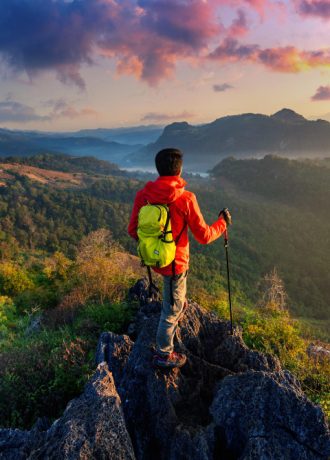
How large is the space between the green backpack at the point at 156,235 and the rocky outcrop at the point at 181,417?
1.32 m

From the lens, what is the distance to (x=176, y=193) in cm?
379

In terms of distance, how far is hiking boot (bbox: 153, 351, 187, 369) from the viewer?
4086mm

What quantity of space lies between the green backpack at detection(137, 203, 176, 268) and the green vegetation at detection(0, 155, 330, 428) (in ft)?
7.51

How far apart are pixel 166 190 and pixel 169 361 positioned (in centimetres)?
205

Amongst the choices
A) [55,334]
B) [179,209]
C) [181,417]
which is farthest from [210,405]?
[55,334]

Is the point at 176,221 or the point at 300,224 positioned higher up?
→ the point at 176,221

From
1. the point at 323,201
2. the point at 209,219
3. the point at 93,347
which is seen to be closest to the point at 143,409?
the point at 93,347

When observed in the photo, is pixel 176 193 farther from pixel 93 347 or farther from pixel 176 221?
pixel 93 347

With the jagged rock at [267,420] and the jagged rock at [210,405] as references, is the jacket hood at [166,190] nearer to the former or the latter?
the jagged rock at [210,405]

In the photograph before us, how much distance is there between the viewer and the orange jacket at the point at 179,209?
12.5 feet

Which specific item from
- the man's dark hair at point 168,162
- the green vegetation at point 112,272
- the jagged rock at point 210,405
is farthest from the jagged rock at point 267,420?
the man's dark hair at point 168,162

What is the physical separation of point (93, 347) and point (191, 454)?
2.89 meters

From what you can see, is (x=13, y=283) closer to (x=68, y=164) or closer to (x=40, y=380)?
(x=40, y=380)

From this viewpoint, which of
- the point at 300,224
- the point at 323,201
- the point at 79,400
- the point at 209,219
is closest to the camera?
the point at 79,400
